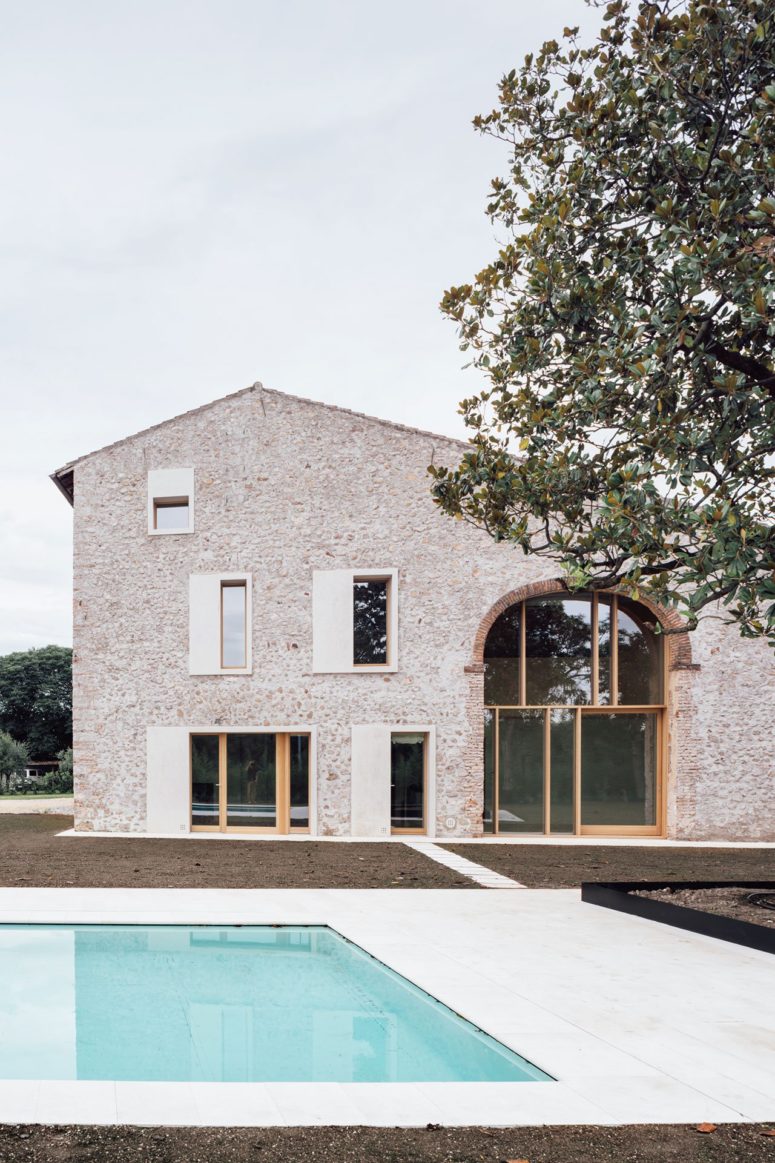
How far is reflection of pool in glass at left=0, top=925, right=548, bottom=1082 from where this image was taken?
5098 mm

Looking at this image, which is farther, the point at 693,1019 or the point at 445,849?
the point at 445,849

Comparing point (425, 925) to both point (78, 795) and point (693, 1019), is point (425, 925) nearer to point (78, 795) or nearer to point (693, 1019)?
point (693, 1019)

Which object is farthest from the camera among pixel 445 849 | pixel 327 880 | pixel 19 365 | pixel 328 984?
pixel 19 365

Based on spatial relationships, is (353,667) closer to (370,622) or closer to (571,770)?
(370,622)

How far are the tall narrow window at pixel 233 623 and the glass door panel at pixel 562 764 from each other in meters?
6.66

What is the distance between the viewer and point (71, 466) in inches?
724

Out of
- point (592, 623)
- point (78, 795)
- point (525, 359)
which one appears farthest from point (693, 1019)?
point (78, 795)

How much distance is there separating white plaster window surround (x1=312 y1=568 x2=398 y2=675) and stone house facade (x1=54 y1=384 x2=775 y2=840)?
0.05 metres

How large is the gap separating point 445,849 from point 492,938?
24.2ft

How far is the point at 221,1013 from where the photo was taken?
6.24 meters

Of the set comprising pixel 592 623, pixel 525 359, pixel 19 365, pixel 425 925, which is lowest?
pixel 425 925

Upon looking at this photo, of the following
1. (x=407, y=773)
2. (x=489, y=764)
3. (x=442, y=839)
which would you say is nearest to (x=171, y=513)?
(x=407, y=773)

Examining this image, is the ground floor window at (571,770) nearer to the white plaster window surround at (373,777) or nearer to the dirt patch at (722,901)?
the white plaster window surround at (373,777)

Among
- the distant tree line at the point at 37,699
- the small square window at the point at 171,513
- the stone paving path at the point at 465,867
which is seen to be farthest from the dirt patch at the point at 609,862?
the distant tree line at the point at 37,699
